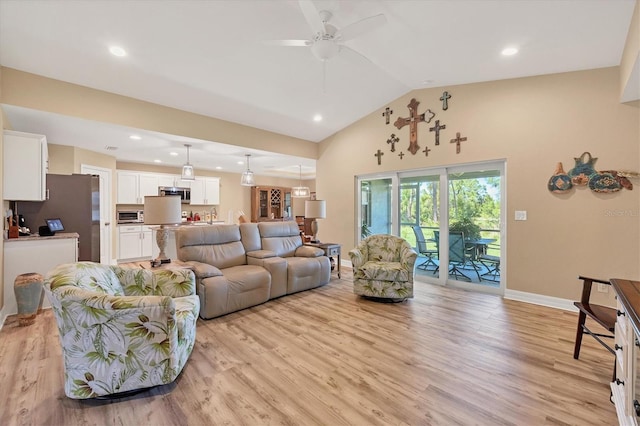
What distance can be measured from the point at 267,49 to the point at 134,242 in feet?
19.2

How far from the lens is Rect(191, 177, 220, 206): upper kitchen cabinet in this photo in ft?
25.5

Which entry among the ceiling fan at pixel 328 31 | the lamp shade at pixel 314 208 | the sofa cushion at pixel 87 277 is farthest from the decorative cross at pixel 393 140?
the sofa cushion at pixel 87 277

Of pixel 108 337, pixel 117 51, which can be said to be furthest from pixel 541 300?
pixel 117 51

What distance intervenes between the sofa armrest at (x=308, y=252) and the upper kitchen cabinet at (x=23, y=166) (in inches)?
136

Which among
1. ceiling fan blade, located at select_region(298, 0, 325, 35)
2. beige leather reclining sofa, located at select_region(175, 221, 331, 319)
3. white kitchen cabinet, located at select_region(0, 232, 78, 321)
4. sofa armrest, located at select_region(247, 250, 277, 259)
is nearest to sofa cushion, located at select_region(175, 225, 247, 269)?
beige leather reclining sofa, located at select_region(175, 221, 331, 319)

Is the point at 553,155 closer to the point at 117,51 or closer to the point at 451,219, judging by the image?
the point at 451,219

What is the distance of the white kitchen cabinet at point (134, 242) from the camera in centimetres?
650

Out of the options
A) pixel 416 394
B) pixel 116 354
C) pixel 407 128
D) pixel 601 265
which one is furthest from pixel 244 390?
pixel 407 128

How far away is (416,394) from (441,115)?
4085 millimetres

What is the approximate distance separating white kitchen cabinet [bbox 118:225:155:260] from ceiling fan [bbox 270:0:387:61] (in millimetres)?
6115

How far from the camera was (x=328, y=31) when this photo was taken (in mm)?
2469

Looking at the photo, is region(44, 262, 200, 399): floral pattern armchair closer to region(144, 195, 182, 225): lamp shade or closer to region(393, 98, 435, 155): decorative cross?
region(144, 195, 182, 225): lamp shade

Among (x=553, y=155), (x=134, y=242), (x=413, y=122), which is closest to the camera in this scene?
(x=553, y=155)

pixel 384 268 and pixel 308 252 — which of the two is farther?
pixel 308 252
